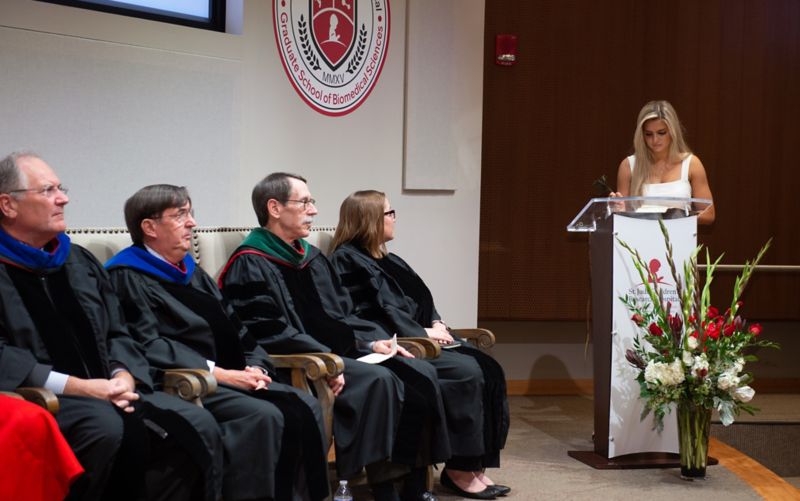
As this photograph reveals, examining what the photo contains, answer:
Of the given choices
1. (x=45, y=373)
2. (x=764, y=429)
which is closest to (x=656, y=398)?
(x=764, y=429)

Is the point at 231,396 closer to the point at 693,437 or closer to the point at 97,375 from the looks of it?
the point at 97,375

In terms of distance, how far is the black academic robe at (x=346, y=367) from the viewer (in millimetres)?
3977

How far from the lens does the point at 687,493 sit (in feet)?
15.3

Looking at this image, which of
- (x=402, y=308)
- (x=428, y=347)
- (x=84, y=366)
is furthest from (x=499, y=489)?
(x=84, y=366)

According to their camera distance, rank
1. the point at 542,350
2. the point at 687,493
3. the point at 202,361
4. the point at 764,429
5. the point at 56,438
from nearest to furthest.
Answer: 1. the point at 56,438
2. the point at 202,361
3. the point at 687,493
4. the point at 764,429
5. the point at 542,350

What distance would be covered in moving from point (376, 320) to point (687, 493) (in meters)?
1.58

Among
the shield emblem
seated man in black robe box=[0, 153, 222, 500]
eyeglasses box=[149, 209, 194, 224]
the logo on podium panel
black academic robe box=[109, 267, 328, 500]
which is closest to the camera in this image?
seated man in black robe box=[0, 153, 222, 500]

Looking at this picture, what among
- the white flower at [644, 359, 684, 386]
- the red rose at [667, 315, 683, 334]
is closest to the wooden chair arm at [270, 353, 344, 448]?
the white flower at [644, 359, 684, 386]

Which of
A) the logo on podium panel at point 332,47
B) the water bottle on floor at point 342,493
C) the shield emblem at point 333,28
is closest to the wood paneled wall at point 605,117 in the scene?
the logo on podium panel at point 332,47

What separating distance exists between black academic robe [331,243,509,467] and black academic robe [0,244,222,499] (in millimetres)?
1476

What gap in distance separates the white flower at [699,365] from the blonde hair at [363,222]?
4.95 ft

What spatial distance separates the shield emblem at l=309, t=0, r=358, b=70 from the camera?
579 centimetres

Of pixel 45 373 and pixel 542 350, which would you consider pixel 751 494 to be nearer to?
pixel 542 350

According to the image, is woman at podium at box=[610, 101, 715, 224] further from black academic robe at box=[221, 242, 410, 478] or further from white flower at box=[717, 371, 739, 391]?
black academic robe at box=[221, 242, 410, 478]
